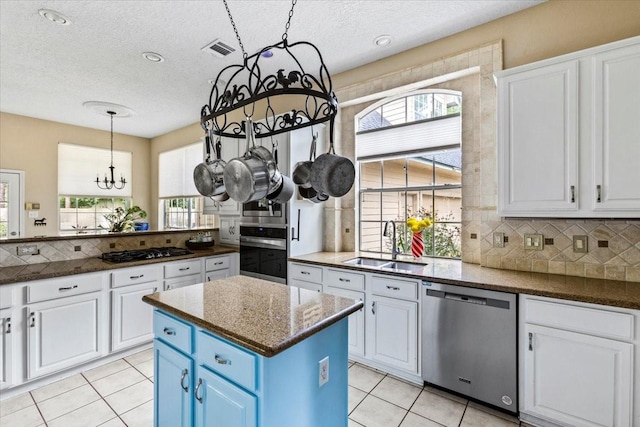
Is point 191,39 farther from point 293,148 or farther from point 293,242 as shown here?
point 293,242

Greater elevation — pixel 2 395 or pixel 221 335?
pixel 221 335

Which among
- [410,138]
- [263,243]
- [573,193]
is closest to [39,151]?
[263,243]

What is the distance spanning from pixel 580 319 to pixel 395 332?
1.24 meters

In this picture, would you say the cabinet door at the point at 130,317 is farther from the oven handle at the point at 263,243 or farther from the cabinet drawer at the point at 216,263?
the oven handle at the point at 263,243

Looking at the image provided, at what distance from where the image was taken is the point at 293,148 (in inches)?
136

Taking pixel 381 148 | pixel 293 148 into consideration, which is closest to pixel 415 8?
pixel 381 148

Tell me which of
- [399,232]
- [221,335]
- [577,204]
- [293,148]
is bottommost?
[221,335]

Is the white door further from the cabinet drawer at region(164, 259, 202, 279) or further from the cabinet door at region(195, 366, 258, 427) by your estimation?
the cabinet door at region(195, 366, 258, 427)

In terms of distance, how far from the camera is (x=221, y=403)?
54.4 inches

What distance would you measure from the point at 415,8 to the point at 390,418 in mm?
3083

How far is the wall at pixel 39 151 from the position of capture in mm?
5098

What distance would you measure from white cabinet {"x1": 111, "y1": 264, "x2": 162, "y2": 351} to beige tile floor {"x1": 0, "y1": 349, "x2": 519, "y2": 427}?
351 millimetres

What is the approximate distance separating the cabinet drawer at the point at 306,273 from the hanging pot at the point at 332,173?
1.68 m

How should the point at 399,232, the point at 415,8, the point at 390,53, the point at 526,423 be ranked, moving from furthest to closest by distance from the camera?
the point at 399,232, the point at 390,53, the point at 415,8, the point at 526,423
